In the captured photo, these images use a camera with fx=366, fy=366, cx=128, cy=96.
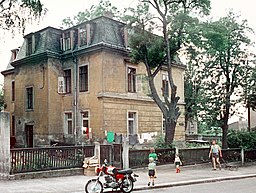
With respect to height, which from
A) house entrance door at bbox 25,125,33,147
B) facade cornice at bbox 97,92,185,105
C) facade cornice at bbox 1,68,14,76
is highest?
facade cornice at bbox 1,68,14,76

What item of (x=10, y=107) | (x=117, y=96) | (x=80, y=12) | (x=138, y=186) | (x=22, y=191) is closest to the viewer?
(x=22, y=191)

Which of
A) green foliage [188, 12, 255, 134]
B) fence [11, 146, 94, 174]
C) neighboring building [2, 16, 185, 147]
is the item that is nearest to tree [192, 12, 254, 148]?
green foliage [188, 12, 255, 134]

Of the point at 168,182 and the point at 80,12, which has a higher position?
the point at 80,12

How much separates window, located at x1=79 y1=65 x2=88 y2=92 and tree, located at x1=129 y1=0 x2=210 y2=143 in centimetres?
473

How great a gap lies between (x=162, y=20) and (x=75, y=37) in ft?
28.0

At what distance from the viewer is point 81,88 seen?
2734 cm

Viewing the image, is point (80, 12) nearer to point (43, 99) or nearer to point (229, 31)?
point (43, 99)

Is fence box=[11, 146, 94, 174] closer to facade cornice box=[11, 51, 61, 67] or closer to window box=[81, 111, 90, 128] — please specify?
window box=[81, 111, 90, 128]

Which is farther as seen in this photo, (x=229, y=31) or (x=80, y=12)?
(x=80, y=12)

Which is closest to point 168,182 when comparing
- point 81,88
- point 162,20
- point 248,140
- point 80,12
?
point 162,20

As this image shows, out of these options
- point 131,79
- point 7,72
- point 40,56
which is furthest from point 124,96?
point 7,72

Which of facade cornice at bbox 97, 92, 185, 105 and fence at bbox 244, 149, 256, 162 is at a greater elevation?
facade cornice at bbox 97, 92, 185, 105

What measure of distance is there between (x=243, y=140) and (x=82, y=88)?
44.1ft

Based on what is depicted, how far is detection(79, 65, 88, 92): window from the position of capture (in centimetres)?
2700
